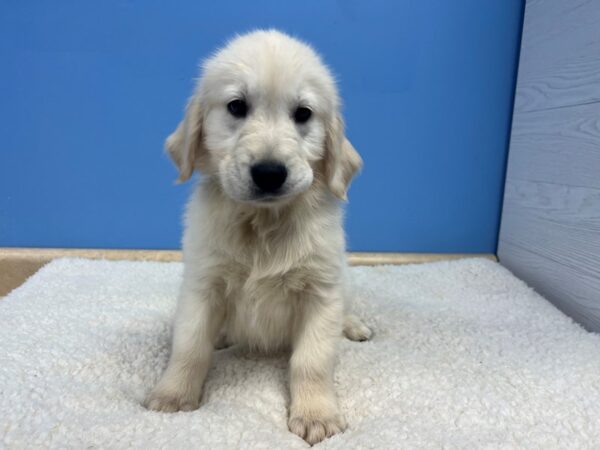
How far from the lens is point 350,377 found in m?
1.44

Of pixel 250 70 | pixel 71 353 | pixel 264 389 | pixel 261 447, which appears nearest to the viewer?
pixel 261 447

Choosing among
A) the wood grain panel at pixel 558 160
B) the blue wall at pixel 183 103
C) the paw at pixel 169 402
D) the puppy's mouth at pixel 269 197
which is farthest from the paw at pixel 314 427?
the blue wall at pixel 183 103

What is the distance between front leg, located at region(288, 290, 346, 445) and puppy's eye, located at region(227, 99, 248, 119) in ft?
1.80

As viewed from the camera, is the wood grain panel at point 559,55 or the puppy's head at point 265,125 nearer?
the puppy's head at point 265,125

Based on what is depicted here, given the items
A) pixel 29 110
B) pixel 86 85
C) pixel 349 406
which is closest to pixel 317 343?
pixel 349 406

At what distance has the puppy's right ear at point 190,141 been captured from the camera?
1.36m

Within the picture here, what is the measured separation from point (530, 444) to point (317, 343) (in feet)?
1.84

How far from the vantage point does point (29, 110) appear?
2.51m

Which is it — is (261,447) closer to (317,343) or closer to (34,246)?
(317,343)

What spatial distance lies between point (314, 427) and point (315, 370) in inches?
5.9

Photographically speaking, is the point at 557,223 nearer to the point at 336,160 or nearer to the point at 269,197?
the point at 336,160

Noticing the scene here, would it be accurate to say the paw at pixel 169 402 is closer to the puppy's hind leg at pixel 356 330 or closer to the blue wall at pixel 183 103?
the puppy's hind leg at pixel 356 330

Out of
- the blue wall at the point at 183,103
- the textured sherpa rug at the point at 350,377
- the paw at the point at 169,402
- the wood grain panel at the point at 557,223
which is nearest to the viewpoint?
the textured sherpa rug at the point at 350,377

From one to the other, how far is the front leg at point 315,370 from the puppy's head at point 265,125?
1.11 feet
